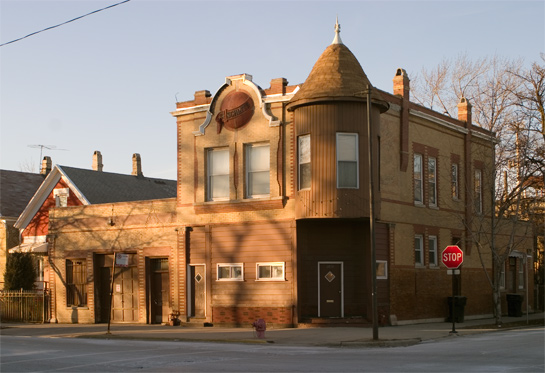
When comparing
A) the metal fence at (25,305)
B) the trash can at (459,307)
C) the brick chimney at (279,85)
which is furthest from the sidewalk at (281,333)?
the brick chimney at (279,85)

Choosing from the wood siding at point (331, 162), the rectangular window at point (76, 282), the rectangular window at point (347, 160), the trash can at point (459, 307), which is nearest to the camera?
the wood siding at point (331, 162)

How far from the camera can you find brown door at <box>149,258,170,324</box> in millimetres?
31875

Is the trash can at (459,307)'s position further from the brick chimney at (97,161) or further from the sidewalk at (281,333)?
the brick chimney at (97,161)

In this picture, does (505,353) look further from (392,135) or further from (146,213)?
(146,213)

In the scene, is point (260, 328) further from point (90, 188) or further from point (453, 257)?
point (90, 188)

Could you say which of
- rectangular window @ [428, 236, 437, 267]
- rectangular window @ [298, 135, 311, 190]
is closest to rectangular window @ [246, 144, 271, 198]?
rectangular window @ [298, 135, 311, 190]

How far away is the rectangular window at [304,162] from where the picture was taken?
90.0 ft

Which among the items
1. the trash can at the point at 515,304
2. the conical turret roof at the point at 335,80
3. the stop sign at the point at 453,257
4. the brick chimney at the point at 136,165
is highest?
the conical turret roof at the point at 335,80

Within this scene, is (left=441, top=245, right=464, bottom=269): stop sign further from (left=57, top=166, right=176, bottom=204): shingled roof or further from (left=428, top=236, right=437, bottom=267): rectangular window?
(left=57, top=166, right=176, bottom=204): shingled roof

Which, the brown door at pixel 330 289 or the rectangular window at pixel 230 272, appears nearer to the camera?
the brown door at pixel 330 289

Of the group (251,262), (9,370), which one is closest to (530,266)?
(251,262)

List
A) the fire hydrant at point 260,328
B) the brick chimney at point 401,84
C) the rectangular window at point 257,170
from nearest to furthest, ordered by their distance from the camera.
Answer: the fire hydrant at point 260,328 < the rectangular window at point 257,170 < the brick chimney at point 401,84

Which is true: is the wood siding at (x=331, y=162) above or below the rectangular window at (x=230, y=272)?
above

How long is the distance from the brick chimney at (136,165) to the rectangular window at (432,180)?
Result: 75.8ft
